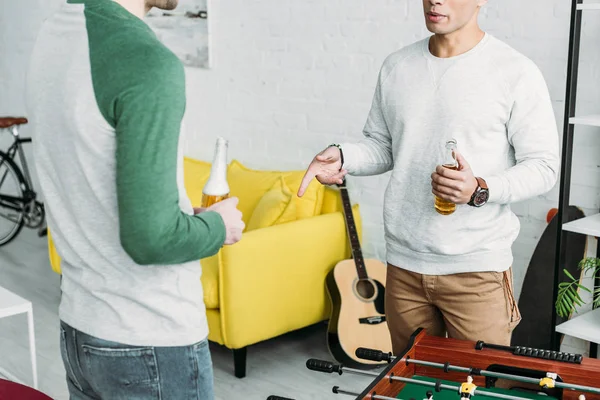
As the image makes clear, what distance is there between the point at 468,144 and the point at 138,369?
1.03 metres

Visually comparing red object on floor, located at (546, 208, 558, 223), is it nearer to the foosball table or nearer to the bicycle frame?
the foosball table

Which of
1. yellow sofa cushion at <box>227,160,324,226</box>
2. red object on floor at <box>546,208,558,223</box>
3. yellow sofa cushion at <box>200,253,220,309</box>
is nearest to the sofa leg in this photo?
yellow sofa cushion at <box>200,253,220,309</box>

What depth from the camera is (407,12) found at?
358 centimetres

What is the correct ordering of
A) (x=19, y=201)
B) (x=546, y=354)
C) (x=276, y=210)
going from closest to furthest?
1. (x=546, y=354)
2. (x=276, y=210)
3. (x=19, y=201)

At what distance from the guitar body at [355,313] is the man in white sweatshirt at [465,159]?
1.40m

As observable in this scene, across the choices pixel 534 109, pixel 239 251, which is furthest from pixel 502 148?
pixel 239 251

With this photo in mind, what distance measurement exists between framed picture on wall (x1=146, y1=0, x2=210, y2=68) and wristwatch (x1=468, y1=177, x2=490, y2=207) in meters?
2.94

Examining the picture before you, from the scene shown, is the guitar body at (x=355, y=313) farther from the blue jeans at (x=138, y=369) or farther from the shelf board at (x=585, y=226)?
the blue jeans at (x=138, y=369)

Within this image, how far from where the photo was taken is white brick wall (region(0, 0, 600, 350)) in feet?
10.2

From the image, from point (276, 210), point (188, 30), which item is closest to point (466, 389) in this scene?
point (276, 210)

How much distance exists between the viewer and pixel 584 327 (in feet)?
9.47

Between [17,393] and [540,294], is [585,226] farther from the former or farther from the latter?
[17,393]

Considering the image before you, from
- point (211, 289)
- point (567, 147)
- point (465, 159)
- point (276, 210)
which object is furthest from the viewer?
point (276, 210)

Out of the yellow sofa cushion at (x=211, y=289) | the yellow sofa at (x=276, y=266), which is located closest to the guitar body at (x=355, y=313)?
the yellow sofa at (x=276, y=266)
